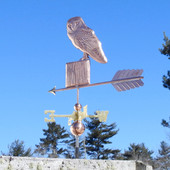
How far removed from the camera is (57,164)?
4375mm

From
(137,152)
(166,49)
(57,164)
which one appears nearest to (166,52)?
(166,49)

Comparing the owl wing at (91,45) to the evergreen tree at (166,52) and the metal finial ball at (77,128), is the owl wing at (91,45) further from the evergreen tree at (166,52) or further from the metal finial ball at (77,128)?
the evergreen tree at (166,52)

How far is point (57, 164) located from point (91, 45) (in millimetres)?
3884

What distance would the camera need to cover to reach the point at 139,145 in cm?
2894

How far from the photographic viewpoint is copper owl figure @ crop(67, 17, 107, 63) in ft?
25.0

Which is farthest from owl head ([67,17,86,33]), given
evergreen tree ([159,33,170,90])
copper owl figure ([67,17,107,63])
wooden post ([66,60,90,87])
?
evergreen tree ([159,33,170,90])

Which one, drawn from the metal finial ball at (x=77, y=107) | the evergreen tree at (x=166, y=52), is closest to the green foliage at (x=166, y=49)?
the evergreen tree at (x=166, y=52)

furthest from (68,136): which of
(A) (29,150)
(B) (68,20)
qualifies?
(B) (68,20)

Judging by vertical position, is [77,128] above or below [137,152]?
below

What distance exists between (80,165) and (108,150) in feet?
67.4

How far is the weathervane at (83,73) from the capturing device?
7039 millimetres

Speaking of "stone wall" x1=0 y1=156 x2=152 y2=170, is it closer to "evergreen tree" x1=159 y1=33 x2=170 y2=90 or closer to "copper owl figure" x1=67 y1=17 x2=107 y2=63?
"copper owl figure" x1=67 y1=17 x2=107 y2=63

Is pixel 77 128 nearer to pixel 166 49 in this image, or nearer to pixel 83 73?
pixel 83 73

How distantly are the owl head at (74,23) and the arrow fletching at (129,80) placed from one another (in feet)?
5.45
